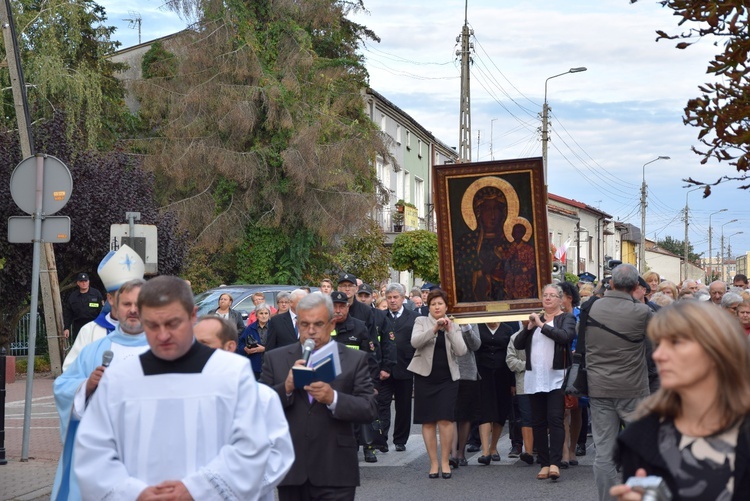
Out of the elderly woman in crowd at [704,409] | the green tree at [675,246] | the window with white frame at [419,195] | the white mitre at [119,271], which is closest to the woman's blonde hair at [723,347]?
the elderly woman in crowd at [704,409]

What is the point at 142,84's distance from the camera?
34.8 metres

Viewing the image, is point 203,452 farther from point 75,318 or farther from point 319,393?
point 75,318

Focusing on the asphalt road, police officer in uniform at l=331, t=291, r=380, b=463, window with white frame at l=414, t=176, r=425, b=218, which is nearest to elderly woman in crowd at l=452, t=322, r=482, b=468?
the asphalt road

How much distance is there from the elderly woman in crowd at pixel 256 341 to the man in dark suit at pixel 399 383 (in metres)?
1.49

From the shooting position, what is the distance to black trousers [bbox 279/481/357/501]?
621 centimetres

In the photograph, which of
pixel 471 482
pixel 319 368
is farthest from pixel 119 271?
pixel 471 482

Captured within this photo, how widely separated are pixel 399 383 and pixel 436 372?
72.9 inches

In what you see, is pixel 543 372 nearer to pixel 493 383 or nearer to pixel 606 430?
pixel 493 383

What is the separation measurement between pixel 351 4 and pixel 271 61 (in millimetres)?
4027

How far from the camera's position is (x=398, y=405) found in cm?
1340

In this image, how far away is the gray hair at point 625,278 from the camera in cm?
915

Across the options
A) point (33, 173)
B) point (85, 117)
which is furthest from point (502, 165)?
point (85, 117)

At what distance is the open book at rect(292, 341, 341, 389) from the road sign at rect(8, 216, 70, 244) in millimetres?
6787

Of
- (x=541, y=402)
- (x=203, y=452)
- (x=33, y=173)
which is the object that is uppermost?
(x=33, y=173)
